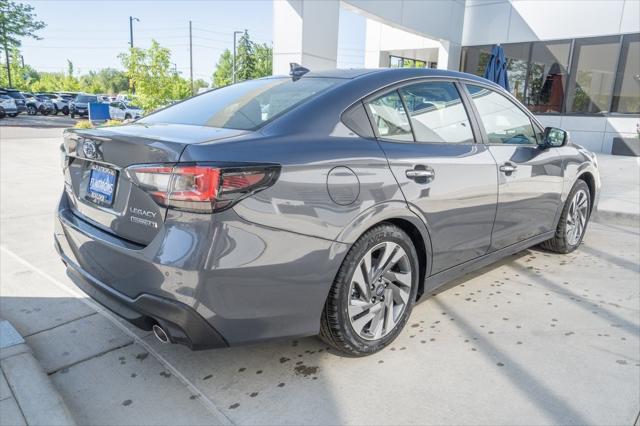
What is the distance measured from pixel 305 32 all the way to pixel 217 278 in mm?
8170

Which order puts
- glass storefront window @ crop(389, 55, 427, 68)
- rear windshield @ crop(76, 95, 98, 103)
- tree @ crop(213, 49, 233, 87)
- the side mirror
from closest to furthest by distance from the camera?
the side mirror
glass storefront window @ crop(389, 55, 427, 68)
rear windshield @ crop(76, 95, 98, 103)
tree @ crop(213, 49, 233, 87)

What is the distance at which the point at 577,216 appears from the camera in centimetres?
460

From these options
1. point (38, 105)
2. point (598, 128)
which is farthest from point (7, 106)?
point (598, 128)

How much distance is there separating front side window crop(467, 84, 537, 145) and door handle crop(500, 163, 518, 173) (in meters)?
0.18

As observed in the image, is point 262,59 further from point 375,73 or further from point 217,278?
point 217,278

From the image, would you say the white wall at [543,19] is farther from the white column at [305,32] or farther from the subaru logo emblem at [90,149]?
the subaru logo emblem at [90,149]

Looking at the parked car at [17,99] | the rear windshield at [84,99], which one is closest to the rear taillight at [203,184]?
the parked car at [17,99]

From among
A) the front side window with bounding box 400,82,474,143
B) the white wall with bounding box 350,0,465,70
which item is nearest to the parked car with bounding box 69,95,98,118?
the white wall with bounding box 350,0,465,70

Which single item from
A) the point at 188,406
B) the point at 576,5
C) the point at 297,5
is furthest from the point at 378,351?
the point at 576,5

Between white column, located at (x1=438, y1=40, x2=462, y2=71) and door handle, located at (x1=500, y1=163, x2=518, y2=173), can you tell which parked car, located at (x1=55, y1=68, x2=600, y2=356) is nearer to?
door handle, located at (x1=500, y1=163, x2=518, y2=173)

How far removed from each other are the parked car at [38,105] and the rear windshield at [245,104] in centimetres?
3534

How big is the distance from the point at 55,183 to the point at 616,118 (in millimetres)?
14605

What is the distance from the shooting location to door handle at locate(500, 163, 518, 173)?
3285 millimetres

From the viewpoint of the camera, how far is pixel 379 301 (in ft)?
8.69
